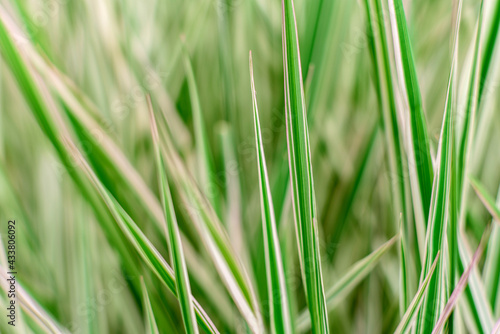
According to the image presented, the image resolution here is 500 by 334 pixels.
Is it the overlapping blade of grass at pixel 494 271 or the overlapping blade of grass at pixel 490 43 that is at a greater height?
the overlapping blade of grass at pixel 490 43

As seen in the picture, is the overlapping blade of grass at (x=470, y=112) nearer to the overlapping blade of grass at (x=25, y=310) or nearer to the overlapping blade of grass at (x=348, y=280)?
the overlapping blade of grass at (x=348, y=280)

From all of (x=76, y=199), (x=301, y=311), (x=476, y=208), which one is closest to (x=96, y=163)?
(x=76, y=199)

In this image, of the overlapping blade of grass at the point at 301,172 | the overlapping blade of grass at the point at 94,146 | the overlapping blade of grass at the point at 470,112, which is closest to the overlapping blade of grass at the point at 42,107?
the overlapping blade of grass at the point at 94,146

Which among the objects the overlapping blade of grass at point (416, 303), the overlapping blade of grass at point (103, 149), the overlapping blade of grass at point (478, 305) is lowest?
the overlapping blade of grass at point (478, 305)

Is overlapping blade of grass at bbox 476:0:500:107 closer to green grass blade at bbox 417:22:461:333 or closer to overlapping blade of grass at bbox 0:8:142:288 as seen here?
green grass blade at bbox 417:22:461:333

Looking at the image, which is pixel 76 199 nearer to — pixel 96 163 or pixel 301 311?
pixel 96 163

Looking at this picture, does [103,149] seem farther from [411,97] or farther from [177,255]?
[411,97]
